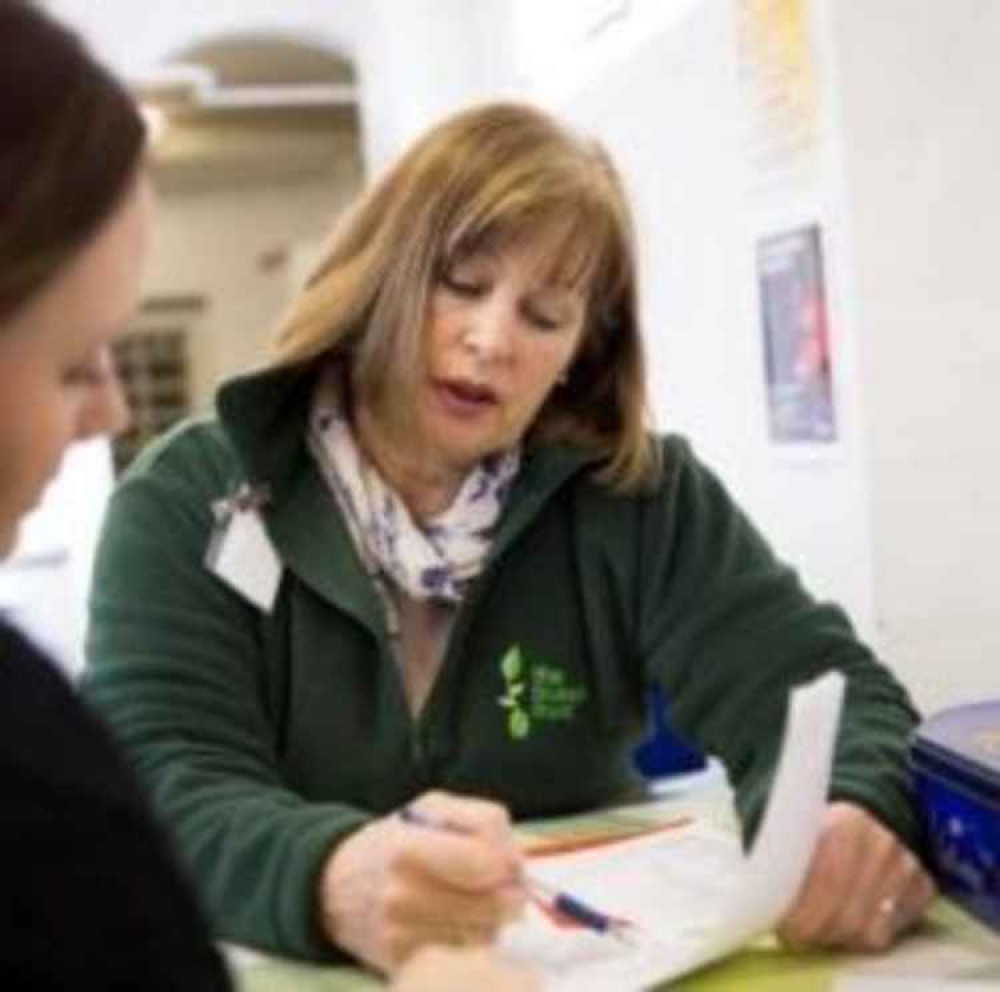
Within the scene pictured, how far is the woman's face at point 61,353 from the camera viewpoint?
1.86 feet

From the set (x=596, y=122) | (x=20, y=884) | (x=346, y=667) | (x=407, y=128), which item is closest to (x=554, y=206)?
(x=346, y=667)

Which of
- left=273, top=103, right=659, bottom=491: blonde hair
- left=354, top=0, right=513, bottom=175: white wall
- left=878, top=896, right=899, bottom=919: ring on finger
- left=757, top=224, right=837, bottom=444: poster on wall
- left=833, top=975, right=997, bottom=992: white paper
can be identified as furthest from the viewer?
left=354, top=0, right=513, bottom=175: white wall

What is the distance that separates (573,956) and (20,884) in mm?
525

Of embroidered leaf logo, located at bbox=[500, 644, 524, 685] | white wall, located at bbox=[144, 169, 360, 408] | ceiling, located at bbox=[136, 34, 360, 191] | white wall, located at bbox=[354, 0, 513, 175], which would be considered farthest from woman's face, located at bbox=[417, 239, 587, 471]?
white wall, located at bbox=[144, 169, 360, 408]

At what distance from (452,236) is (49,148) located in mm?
745

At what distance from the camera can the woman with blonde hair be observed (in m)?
1.21

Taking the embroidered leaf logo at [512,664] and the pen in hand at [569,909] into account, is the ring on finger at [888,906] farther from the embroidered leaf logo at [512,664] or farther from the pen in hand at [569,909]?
the embroidered leaf logo at [512,664]

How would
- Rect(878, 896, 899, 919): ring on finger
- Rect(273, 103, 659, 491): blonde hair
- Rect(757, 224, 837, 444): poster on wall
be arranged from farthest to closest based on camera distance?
Rect(757, 224, 837, 444): poster on wall < Rect(273, 103, 659, 491): blonde hair < Rect(878, 896, 899, 919): ring on finger

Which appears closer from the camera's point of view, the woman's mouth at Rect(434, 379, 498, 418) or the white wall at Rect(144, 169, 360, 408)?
the woman's mouth at Rect(434, 379, 498, 418)

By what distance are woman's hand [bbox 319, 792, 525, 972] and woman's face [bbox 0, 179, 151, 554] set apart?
0.38 m

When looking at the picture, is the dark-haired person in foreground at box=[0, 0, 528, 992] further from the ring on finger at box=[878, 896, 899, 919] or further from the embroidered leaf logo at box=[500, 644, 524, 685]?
the embroidered leaf logo at box=[500, 644, 524, 685]

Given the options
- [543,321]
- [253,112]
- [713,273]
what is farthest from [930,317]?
[253,112]

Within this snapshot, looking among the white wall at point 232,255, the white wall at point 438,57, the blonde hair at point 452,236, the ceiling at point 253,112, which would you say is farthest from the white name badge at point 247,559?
the white wall at point 232,255

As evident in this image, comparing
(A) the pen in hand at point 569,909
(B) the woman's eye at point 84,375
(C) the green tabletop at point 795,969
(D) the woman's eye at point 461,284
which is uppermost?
(D) the woman's eye at point 461,284
